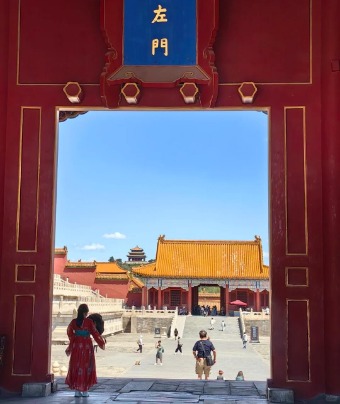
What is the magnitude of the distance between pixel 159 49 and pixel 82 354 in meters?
3.49

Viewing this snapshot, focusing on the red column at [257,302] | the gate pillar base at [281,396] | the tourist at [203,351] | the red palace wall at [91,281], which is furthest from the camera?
the red column at [257,302]

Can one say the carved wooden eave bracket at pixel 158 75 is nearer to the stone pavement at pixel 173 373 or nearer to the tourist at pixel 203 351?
the stone pavement at pixel 173 373

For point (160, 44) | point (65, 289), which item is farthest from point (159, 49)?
point (65, 289)

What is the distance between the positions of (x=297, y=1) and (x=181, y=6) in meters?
1.35

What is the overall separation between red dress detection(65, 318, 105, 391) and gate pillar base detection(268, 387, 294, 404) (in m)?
1.87

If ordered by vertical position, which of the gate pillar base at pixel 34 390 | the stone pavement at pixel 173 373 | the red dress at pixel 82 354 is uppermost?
the red dress at pixel 82 354

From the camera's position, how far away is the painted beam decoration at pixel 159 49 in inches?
264

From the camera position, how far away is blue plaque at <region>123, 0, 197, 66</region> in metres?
6.75

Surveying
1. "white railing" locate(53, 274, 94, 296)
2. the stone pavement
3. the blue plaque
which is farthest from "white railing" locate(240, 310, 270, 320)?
the blue plaque

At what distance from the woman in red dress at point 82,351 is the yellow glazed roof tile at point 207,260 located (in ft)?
105

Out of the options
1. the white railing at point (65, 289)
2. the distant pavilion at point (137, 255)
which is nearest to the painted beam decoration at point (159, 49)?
the white railing at point (65, 289)

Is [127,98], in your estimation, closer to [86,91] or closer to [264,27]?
[86,91]

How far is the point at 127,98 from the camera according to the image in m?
6.77

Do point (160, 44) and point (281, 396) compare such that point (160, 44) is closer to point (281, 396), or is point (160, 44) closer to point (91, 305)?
point (281, 396)
